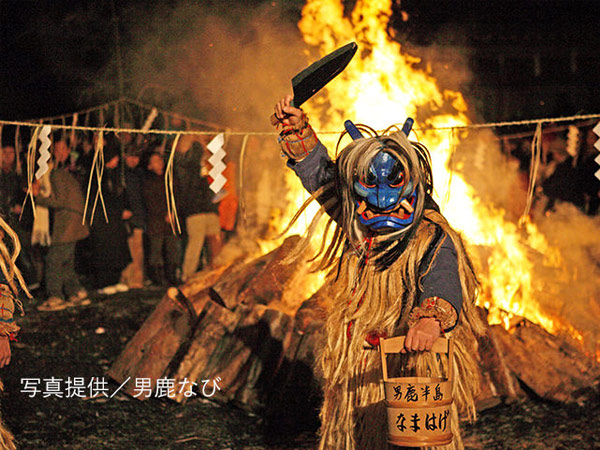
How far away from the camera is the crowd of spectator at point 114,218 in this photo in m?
8.41

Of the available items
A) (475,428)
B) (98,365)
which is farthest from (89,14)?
(475,428)

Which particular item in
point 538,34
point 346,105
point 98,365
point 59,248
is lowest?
point 98,365

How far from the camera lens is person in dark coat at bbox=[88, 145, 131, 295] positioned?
31.4 feet

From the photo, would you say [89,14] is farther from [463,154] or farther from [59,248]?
[463,154]

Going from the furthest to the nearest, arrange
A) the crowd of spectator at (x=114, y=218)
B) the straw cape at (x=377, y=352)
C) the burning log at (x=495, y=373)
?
the crowd of spectator at (x=114, y=218), the burning log at (x=495, y=373), the straw cape at (x=377, y=352)

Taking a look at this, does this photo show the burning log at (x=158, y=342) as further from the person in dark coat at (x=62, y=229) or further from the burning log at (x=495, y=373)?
the person in dark coat at (x=62, y=229)

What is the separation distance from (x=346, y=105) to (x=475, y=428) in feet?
14.1

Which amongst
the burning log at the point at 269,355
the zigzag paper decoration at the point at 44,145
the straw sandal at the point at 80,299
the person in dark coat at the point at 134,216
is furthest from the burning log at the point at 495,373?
the person in dark coat at the point at 134,216

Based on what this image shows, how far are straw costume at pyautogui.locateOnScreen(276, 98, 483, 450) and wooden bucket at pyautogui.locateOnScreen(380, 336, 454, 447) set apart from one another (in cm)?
35

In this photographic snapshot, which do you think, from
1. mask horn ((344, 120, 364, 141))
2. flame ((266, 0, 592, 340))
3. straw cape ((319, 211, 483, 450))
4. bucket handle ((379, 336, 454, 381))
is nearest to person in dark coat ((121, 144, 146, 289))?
flame ((266, 0, 592, 340))

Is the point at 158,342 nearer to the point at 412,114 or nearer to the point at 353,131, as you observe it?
the point at 353,131

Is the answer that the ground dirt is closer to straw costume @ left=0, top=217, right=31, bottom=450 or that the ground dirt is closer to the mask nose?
straw costume @ left=0, top=217, right=31, bottom=450

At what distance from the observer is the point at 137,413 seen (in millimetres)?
5363

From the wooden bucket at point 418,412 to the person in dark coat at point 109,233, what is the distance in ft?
23.8
